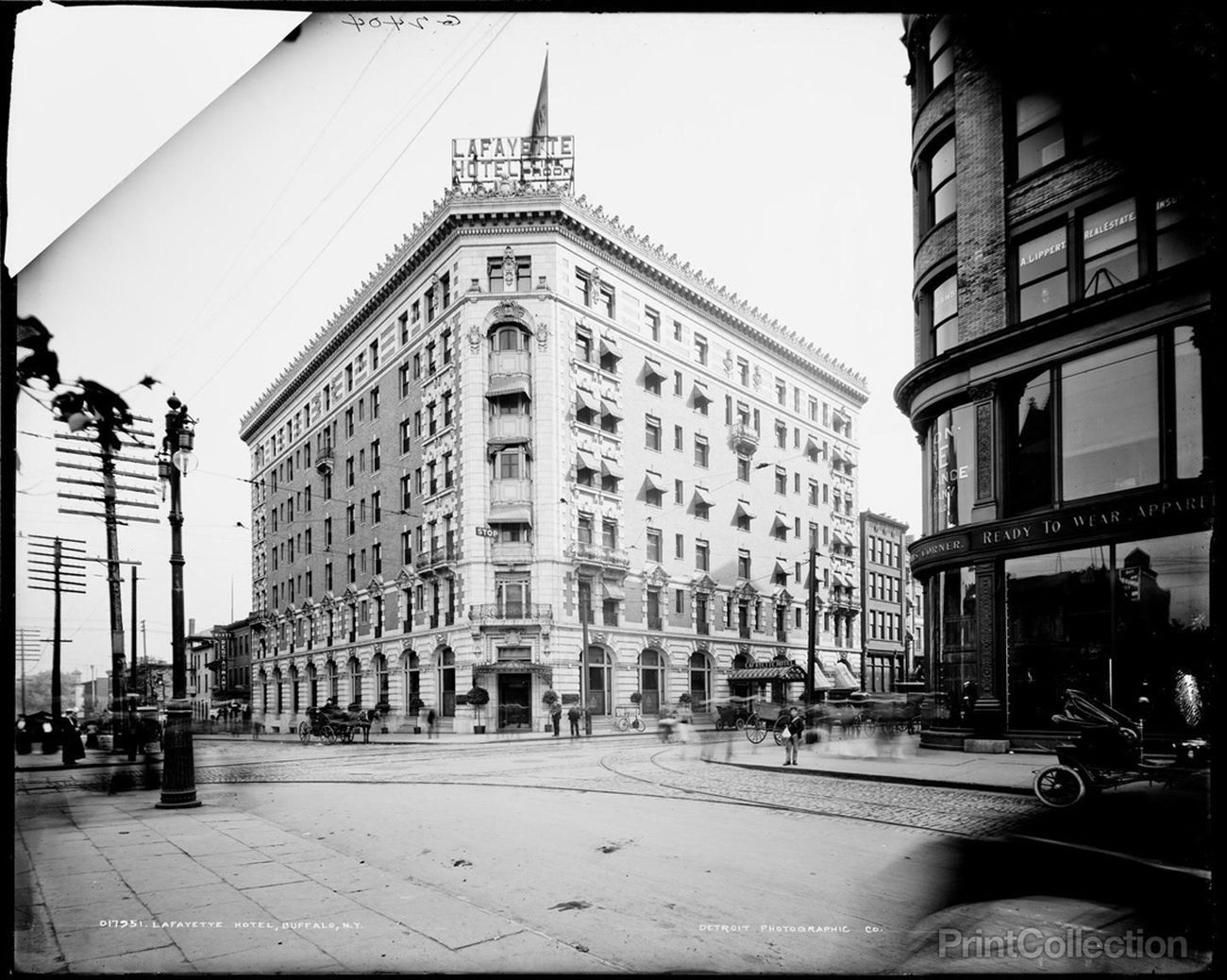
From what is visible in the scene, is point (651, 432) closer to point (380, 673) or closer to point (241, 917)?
point (380, 673)

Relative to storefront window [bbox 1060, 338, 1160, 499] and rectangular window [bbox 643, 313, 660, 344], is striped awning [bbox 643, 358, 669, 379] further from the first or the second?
storefront window [bbox 1060, 338, 1160, 499]

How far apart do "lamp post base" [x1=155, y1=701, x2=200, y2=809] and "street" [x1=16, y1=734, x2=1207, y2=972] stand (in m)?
0.26

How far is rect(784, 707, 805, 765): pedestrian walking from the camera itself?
255 inches

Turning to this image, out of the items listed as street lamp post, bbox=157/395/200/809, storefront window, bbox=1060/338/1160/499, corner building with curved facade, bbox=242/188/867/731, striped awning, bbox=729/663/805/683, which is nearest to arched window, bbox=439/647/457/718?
corner building with curved facade, bbox=242/188/867/731

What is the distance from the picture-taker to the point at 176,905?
4629mm

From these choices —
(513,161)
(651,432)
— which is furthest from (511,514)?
(513,161)

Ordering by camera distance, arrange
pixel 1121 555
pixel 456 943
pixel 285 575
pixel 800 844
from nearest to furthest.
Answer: pixel 456 943
pixel 1121 555
pixel 800 844
pixel 285 575

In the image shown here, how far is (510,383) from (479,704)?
2.19 meters

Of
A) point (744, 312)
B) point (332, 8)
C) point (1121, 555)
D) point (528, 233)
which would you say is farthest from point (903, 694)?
point (332, 8)

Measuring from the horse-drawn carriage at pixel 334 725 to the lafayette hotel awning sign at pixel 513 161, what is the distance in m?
3.96

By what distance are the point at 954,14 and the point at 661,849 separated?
519 cm

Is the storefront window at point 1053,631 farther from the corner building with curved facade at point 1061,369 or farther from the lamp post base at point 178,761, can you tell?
the lamp post base at point 178,761

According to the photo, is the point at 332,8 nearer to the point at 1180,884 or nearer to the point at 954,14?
the point at 954,14

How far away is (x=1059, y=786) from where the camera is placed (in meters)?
4.62
